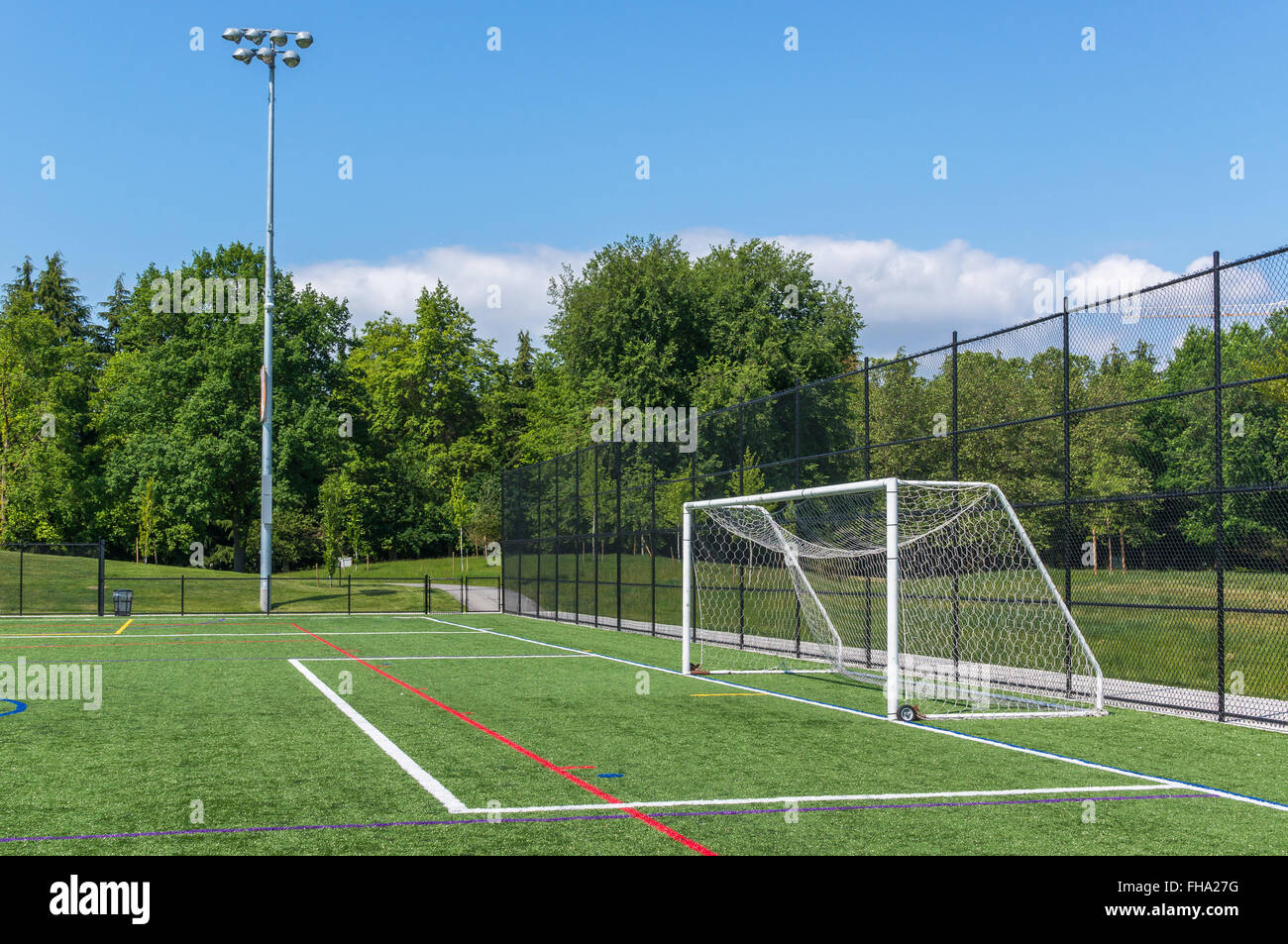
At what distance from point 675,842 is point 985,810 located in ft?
7.23

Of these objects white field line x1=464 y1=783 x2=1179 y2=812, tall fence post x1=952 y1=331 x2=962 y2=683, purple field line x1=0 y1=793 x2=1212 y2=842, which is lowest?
white field line x1=464 y1=783 x2=1179 y2=812

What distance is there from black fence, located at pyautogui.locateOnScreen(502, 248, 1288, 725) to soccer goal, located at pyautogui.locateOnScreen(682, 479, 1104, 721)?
0.61m

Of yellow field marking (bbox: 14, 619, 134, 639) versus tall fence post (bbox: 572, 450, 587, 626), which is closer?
yellow field marking (bbox: 14, 619, 134, 639)

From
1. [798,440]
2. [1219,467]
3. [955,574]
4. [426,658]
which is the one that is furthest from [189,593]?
[1219,467]

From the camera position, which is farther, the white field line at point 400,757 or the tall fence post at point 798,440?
the tall fence post at point 798,440

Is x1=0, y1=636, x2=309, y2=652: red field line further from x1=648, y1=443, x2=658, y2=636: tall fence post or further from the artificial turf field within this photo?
x1=648, y1=443, x2=658, y2=636: tall fence post

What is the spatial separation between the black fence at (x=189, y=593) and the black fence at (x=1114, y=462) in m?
11.9

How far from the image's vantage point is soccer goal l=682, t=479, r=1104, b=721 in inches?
476

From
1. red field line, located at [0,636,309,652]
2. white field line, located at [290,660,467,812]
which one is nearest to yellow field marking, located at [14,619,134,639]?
red field line, located at [0,636,309,652]

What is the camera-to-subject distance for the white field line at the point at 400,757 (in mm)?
7372

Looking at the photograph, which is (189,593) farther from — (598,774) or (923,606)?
(598,774)

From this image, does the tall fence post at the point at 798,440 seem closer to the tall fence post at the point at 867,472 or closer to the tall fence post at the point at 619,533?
the tall fence post at the point at 867,472

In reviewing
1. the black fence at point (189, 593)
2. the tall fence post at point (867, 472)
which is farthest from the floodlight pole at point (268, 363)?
the tall fence post at point (867, 472)
